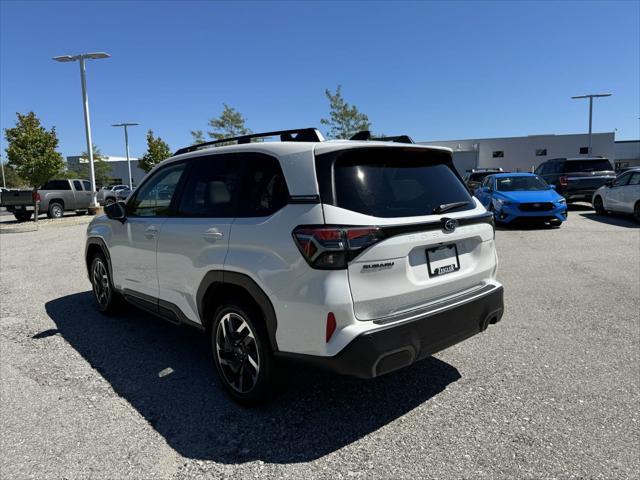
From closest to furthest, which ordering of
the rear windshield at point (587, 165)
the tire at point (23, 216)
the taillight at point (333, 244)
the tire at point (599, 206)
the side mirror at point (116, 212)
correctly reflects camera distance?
the taillight at point (333, 244), the side mirror at point (116, 212), the tire at point (599, 206), the rear windshield at point (587, 165), the tire at point (23, 216)

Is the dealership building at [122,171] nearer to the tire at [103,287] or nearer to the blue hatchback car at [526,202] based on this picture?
the blue hatchback car at [526,202]

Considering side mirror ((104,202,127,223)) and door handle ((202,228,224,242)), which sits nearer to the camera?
door handle ((202,228,224,242))

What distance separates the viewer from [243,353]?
316 centimetres

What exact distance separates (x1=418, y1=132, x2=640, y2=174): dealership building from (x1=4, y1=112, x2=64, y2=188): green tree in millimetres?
38845

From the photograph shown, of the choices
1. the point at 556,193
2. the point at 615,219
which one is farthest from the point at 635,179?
the point at 556,193

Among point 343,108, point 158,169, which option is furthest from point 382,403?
point 343,108

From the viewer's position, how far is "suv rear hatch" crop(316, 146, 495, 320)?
8.52 ft

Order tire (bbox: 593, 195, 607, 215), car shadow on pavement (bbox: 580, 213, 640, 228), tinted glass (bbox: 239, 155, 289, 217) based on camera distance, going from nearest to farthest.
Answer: tinted glass (bbox: 239, 155, 289, 217) → car shadow on pavement (bbox: 580, 213, 640, 228) → tire (bbox: 593, 195, 607, 215)

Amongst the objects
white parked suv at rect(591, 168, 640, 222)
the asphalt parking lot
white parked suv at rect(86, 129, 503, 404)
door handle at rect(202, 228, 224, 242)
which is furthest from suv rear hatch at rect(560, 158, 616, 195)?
door handle at rect(202, 228, 224, 242)

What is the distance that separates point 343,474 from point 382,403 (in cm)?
85

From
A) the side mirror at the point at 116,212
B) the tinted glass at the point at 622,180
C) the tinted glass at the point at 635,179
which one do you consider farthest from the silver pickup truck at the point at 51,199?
the tinted glass at the point at 635,179

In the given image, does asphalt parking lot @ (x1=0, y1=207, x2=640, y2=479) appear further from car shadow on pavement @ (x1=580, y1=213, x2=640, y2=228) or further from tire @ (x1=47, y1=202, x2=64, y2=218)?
tire @ (x1=47, y1=202, x2=64, y2=218)

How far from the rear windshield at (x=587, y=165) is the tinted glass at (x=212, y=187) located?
57.6ft

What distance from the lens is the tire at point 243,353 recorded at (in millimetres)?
2957
